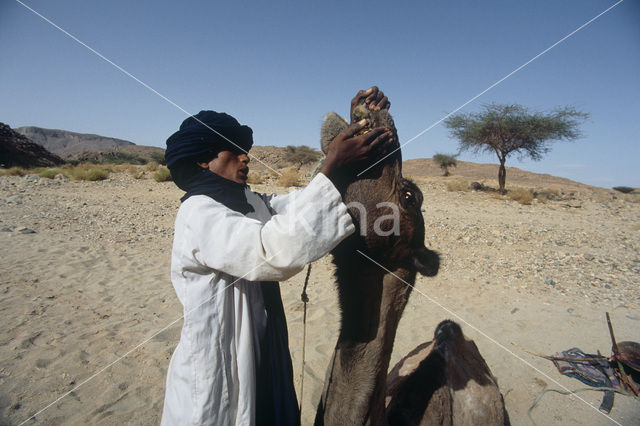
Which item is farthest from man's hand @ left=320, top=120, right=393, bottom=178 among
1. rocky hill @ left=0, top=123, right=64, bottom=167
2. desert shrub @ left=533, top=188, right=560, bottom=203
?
rocky hill @ left=0, top=123, right=64, bottom=167

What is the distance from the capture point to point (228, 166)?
1.67m

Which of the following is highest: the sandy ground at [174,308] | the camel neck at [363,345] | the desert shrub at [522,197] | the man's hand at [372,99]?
the desert shrub at [522,197]

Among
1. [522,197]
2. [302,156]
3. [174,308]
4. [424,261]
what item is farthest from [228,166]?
[302,156]

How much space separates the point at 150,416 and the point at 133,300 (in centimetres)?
266

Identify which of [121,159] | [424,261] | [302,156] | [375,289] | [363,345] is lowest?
[363,345]

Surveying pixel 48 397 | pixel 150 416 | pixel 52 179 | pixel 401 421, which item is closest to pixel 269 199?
pixel 401 421

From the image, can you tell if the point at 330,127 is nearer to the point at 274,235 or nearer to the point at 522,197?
the point at 274,235

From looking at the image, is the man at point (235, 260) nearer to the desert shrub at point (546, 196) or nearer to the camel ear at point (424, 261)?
the camel ear at point (424, 261)

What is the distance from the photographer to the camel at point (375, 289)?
115 centimetres

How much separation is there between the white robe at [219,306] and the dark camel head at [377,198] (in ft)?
0.61

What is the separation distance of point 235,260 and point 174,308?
15.1ft

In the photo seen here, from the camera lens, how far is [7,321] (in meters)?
4.41

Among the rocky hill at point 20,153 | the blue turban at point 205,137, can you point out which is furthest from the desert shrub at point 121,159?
the blue turban at point 205,137

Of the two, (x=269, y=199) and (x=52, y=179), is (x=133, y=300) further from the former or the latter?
(x=52, y=179)
